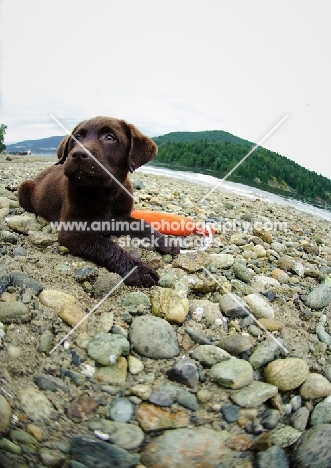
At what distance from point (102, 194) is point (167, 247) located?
89 centimetres

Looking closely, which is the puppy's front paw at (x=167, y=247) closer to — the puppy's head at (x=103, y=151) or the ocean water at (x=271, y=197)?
the puppy's head at (x=103, y=151)

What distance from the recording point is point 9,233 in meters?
4.12

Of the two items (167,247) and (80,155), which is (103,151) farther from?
(167,247)

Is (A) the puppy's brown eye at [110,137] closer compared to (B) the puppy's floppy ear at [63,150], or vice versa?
(A) the puppy's brown eye at [110,137]

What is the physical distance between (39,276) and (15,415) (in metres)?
1.47

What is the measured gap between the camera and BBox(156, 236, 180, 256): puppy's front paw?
13.8ft

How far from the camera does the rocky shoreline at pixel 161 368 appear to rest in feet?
6.31

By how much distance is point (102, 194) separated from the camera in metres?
4.19

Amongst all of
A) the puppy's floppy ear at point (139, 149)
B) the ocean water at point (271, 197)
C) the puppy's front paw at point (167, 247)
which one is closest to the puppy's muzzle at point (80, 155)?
the puppy's floppy ear at point (139, 149)

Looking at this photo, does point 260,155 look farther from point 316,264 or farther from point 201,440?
point 201,440

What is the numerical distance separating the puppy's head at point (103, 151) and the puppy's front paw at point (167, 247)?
80 centimetres

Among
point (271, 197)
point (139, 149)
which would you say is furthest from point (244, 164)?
point (139, 149)

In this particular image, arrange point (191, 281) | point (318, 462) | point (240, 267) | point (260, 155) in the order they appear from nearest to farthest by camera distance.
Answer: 1. point (318, 462)
2. point (191, 281)
3. point (240, 267)
4. point (260, 155)

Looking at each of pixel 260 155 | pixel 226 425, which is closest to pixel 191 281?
pixel 226 425
